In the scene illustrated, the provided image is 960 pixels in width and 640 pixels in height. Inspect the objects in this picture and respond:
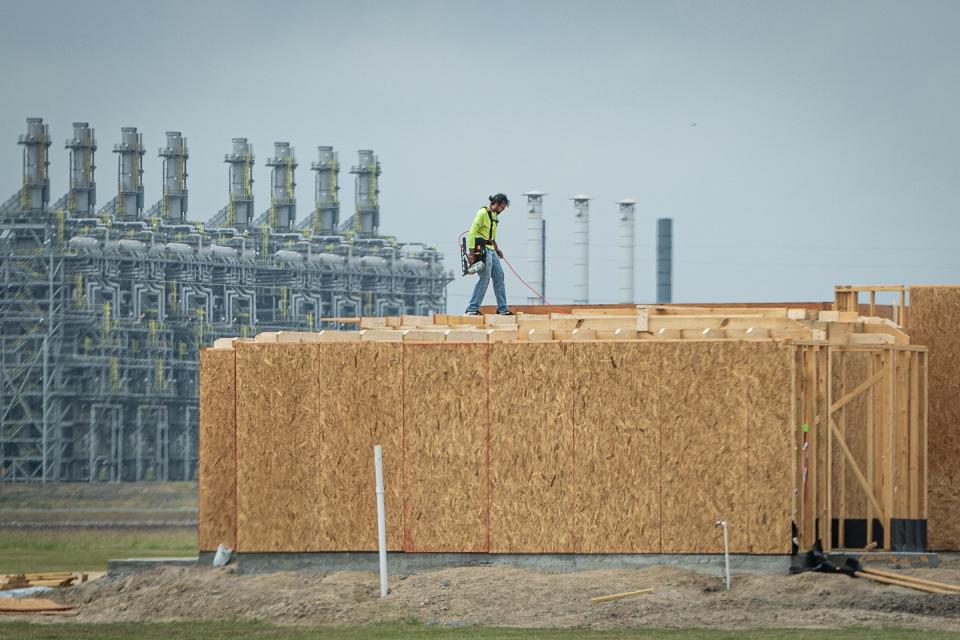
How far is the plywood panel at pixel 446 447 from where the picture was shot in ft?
59.8

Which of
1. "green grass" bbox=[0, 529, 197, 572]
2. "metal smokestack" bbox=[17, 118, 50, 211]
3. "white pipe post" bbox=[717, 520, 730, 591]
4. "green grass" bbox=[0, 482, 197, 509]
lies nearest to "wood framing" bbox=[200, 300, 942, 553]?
"white pipe post" bbox=[717, 520, 730, 591]

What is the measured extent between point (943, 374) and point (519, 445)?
606 centimetres

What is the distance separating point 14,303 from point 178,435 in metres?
8.10

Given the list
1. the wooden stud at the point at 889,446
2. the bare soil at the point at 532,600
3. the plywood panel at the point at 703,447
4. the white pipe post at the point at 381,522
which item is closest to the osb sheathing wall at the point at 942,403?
the wooden stud at the point at 889,446

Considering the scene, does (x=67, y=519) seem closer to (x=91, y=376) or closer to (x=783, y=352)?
(x=91, y=376)

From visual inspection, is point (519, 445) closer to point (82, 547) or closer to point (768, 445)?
point (768, 445)

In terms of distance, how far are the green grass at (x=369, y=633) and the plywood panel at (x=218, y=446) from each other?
12.1 feet

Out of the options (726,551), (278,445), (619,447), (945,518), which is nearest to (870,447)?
(945,518)

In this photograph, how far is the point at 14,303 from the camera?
202ft

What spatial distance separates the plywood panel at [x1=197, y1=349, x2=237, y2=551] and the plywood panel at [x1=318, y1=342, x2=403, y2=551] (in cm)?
153

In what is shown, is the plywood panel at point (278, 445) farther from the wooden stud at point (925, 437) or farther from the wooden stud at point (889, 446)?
the wooden stud at point (925, 437)

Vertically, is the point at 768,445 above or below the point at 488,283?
below

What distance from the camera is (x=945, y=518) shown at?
20.7 meters

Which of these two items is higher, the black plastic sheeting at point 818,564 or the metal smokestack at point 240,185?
the metal smokestack at point 240,185
